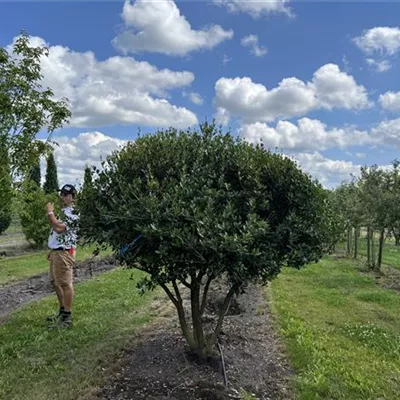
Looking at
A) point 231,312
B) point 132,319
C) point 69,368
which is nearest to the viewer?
point 69,368

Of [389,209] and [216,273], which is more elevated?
[389,209]

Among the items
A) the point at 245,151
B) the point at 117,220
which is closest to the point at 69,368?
the point at 117,220

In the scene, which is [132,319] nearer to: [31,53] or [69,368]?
[69,368]

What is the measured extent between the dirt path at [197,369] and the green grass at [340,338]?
0.85 feet

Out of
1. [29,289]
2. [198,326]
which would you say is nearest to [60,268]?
[198,326]

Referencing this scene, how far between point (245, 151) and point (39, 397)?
3.14m

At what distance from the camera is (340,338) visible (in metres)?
6.70

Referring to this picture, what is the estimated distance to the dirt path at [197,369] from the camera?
440 centimetres

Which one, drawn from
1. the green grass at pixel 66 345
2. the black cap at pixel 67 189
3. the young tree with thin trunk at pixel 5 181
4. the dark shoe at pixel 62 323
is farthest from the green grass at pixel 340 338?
the young tree with thin trunk at pixel 5 181

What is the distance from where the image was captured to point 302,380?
15.6 ft

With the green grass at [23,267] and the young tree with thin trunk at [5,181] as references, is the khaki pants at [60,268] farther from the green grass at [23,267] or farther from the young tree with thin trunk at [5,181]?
the green grass at [23,267]

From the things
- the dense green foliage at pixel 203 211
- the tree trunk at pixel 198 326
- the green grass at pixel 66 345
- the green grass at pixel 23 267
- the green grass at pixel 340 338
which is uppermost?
the dense green foliage at pixel 203 211

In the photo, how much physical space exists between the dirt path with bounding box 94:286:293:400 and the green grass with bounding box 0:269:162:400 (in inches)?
11.2

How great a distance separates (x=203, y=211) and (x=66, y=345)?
2998 mm
